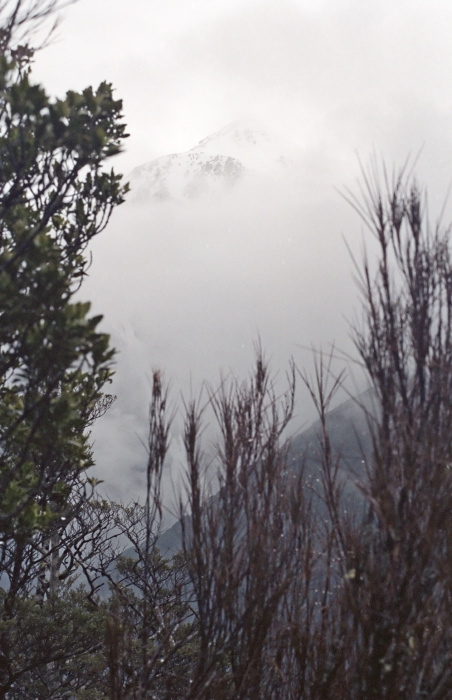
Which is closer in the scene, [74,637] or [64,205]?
[64,205]

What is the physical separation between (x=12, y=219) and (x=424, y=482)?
2.99m

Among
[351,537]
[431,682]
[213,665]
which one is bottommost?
[431,682]

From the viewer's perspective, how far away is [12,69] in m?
3.89

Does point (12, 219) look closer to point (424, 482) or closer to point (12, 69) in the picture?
point (12, 69)

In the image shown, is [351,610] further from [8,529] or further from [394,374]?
[8,529]

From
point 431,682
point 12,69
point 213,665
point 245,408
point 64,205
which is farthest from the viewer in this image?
point 64,205

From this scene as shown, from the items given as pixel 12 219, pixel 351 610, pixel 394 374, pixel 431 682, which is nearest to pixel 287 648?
pixel 351 610

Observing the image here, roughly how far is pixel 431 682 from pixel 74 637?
6.13 m

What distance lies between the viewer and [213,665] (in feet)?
11.7

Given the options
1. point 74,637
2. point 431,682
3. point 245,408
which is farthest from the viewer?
point 74,637

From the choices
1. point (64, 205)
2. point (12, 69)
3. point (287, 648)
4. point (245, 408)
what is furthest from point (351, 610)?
point (12, 69)

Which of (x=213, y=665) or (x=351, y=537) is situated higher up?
(x=351, y=537)

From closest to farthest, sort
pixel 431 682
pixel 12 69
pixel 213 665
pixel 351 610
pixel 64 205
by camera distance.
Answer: pixel 431 682, pixel 351 610, pixel 213 665, pixel 12 69, pixel 64 205

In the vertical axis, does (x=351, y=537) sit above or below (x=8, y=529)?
below
